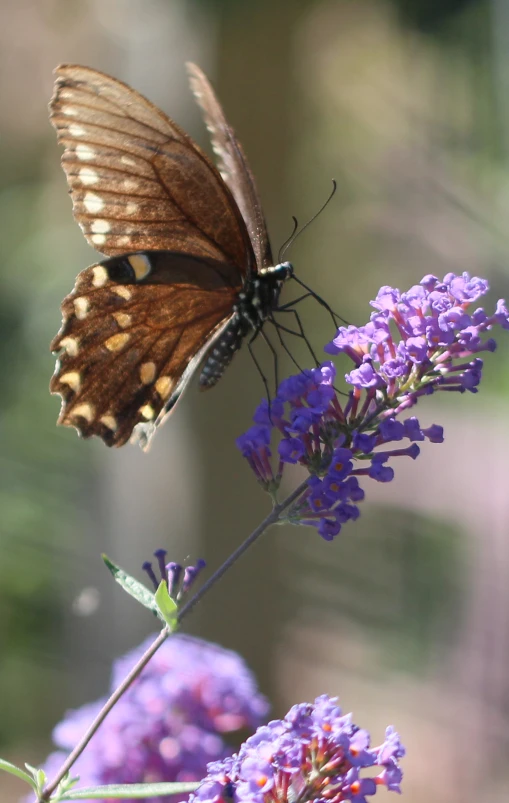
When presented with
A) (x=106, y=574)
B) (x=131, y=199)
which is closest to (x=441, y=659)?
(x=106, y=574)

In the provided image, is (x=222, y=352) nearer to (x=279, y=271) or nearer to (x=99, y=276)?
(x=279, y=271)

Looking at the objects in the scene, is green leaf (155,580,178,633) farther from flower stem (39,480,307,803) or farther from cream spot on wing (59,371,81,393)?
cream spot on wing (59,371,81,393)

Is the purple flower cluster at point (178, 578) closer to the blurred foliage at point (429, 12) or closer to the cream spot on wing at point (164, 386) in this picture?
the cream spot on wing at point (164, 386)

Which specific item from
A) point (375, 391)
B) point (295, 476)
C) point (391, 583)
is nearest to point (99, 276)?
point (375, 391)

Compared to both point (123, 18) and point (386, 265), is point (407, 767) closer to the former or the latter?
point (386, 265)

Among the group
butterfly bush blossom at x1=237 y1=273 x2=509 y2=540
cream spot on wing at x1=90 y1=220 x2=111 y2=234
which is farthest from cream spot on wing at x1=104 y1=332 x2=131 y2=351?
butterfly bush blossom at x1=237 y1=273 x2=509 y2=540
